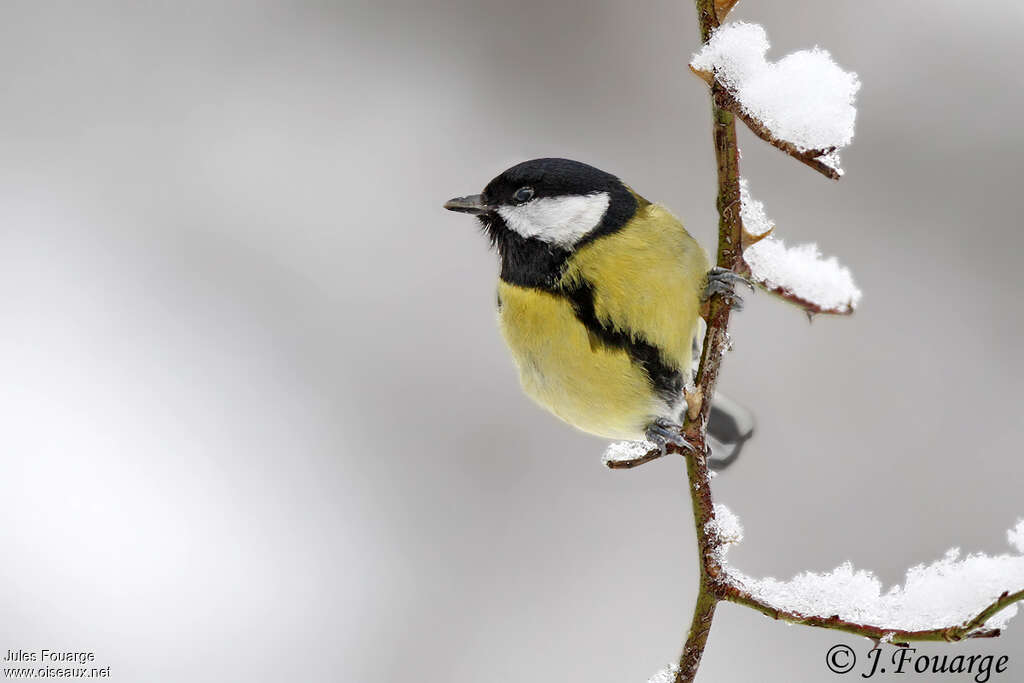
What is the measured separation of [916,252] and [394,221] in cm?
240

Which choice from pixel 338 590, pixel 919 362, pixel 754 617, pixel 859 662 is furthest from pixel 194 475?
pixel 919 362

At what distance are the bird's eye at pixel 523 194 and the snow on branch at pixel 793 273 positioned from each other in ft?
1.88

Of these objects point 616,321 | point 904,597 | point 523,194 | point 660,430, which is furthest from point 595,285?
point 904,597

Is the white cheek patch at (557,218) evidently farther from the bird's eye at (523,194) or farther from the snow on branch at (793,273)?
the snow on branch at (793,273)

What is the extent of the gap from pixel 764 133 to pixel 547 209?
86 centimetres

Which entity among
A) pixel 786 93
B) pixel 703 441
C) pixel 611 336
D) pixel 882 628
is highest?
pixel 786 93

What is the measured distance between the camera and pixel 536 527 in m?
4.01

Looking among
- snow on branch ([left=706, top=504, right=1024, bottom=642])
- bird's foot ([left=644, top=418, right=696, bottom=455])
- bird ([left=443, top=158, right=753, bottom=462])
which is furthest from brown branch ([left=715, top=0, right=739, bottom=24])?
bird's foot ([left=644, top=418, right=696, bottom=455])

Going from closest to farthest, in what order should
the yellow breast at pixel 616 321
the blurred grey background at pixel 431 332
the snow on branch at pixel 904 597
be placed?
the snow on branch at pixel 904 597 → the yellow breast at pixel 616 321 → the blurred grey background at pixel 431 332

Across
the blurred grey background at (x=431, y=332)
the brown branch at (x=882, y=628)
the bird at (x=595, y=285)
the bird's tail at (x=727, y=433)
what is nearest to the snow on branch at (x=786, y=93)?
the brown branch at (x=882, y=628)

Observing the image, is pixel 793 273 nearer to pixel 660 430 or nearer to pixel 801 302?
pixel 801 302

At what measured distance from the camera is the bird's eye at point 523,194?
1677 mm

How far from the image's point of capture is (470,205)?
1699 millimetres

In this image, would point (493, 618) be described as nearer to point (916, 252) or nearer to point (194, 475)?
point (194, 475)
